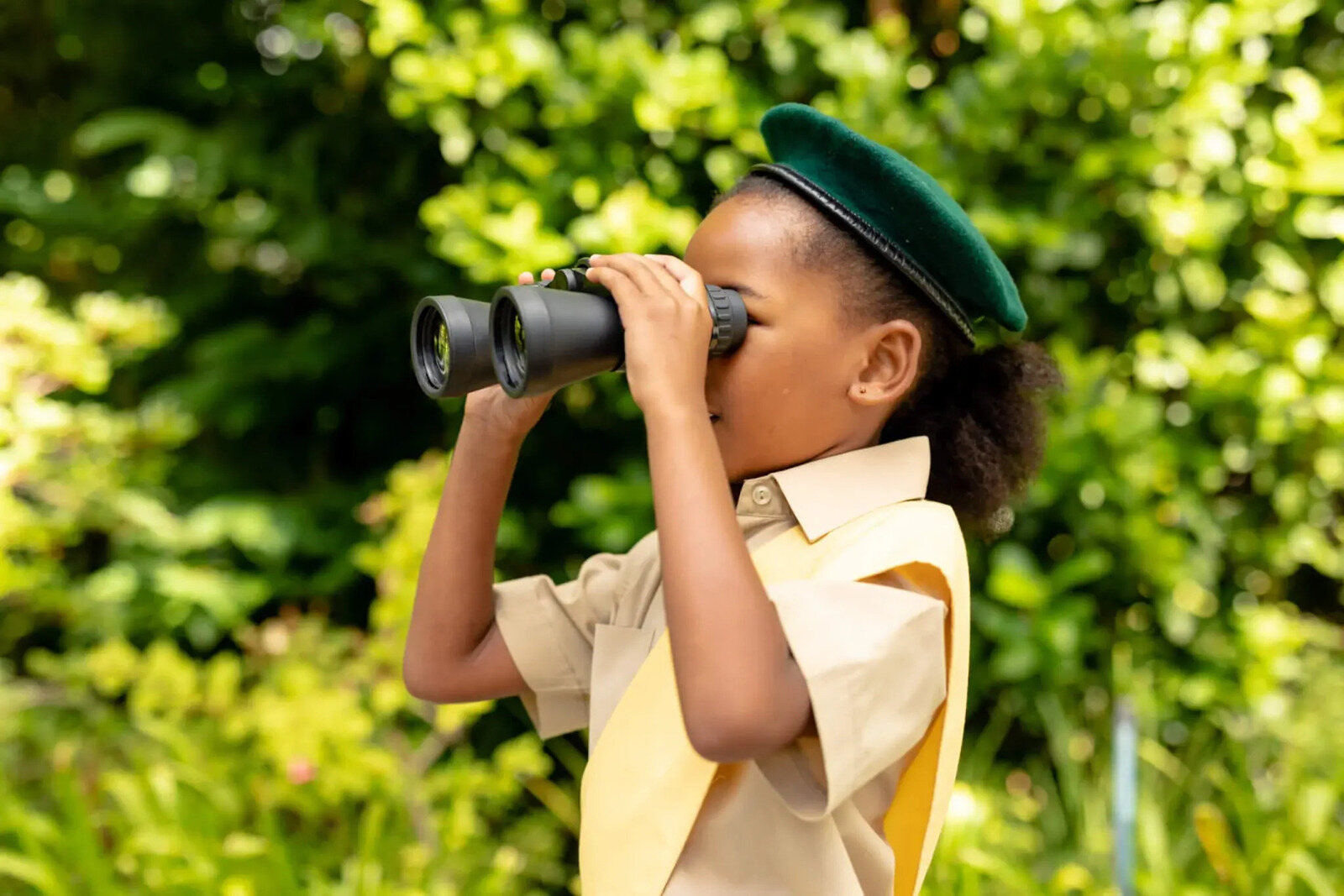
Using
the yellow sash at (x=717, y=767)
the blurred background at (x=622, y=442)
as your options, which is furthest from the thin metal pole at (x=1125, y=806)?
the yellow sash at (x=717, y=767)

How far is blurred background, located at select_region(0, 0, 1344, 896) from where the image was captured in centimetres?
219

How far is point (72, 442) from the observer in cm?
280

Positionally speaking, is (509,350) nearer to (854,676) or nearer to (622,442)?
(854,676)

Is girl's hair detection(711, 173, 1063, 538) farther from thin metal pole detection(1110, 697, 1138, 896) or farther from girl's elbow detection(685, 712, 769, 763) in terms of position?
thin metal pole detection(1110, 697, 1138, 896)

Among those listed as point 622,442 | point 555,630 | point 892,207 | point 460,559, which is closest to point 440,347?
point 460,559

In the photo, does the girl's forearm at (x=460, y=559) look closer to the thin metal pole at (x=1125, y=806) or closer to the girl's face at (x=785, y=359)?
the girl's face at (x=785, y=359)

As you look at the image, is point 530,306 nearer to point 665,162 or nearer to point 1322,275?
point 665,162

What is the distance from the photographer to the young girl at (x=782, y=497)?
87 centimetres

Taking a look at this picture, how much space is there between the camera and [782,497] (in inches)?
42.2

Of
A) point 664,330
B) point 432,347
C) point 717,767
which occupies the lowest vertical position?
point 717,767

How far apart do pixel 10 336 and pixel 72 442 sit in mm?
290

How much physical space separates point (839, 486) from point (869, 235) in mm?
235

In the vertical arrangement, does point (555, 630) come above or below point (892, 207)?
below

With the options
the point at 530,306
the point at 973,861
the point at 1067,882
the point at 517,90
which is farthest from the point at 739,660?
the point at 517,90
